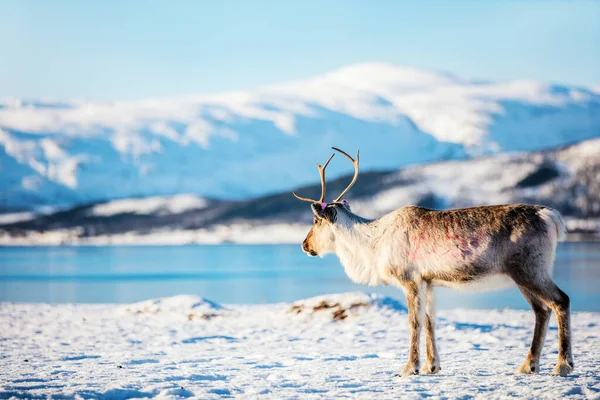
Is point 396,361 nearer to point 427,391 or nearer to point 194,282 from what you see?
point 427,391

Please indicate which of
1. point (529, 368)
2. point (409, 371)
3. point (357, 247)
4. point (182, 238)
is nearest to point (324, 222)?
point (357, 247)

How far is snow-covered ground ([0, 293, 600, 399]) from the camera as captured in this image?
8156mm

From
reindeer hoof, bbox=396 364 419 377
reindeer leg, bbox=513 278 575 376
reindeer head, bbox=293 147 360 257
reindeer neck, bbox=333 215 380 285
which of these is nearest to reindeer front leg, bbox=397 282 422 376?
reindeer hoof, bbox=396 364 419 377

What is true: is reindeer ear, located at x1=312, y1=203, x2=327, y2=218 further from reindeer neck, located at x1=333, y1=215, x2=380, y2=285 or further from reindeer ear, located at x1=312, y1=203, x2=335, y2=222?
reindeer neck, located at x1=333, y1=215, x2=380, y2=285

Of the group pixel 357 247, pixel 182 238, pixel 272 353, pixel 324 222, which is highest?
pixel 324 222

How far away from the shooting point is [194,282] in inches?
1858

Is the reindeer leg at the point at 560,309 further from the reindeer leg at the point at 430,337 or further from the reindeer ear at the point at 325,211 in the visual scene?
the reindeer ear at the point at 325,211

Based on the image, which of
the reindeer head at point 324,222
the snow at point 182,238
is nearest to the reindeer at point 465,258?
the reindeer head at point 324,222

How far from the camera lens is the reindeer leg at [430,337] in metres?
9.11

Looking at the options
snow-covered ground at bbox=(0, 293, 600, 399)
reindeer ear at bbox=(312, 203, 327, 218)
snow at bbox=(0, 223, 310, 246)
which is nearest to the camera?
snow-covered ground at bbox=(0, 293, 600, 399)

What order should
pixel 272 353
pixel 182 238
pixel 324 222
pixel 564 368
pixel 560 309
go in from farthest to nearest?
pixel 182 238 < pixel 272 353 < pixel 324 222 < pixel 564 368 < pixel 560 309

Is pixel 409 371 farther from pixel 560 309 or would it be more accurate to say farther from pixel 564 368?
pixel 560 309

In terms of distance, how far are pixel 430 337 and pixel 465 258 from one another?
119 cm

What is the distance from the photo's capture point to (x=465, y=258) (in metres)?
8.78
